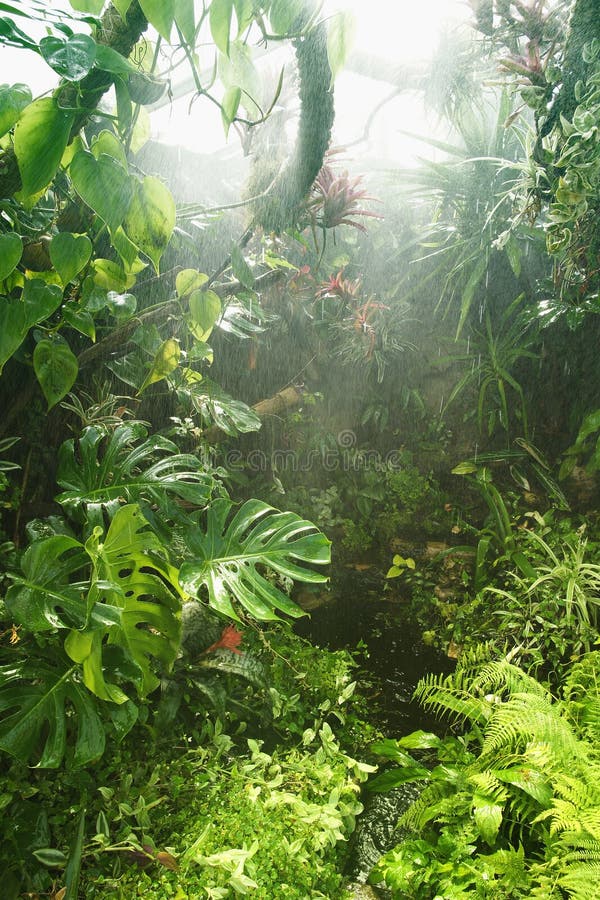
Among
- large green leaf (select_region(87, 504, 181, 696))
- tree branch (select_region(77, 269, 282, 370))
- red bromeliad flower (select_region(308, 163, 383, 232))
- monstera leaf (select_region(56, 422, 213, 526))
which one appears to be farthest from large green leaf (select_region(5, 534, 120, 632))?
red bromeliad flower (select_region(308, 163, 383, 232))

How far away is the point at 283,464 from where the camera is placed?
344 cm

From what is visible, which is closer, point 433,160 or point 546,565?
point 546,565

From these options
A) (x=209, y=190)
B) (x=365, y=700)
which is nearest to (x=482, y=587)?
(x=365, y=700)

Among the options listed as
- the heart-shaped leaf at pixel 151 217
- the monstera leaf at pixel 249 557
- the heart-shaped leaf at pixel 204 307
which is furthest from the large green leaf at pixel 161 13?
the monstera leaf at pixel 249 557

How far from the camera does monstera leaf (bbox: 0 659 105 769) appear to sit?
4.23ft

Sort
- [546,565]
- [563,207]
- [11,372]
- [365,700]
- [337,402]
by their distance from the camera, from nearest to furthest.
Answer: [11,372]
[563,207]
[365,700]
[546,565]
[337,402]

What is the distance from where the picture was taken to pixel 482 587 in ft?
9.22

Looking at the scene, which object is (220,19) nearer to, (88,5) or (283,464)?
(88,5)

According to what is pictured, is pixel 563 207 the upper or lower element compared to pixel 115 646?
upper

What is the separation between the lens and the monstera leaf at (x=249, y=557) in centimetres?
161

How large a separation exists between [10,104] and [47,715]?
1.28 meters

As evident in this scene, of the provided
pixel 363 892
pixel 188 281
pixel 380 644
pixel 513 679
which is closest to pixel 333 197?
pixel 188 281

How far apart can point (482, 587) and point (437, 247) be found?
202 centimetres

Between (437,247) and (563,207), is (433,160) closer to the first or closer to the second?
(437,247)
